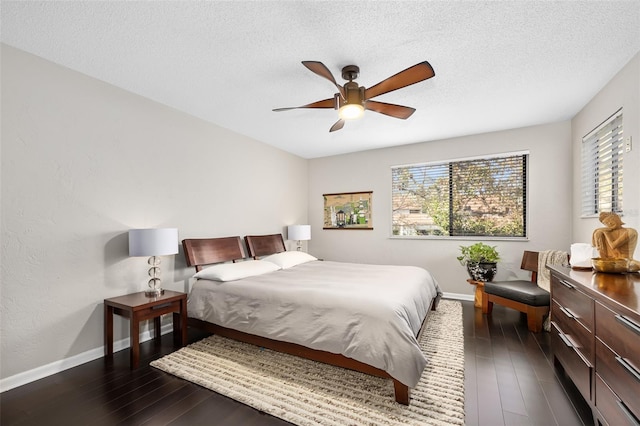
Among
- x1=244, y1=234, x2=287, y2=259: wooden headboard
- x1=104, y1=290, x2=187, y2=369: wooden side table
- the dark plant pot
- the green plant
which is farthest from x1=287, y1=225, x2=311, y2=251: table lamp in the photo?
the dark plant pot

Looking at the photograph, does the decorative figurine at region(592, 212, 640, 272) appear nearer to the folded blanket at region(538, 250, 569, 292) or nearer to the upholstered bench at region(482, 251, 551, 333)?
the upholstered bench at region(482, 251, 551, 333)

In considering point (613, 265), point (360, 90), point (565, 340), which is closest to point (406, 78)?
point (360, 90)

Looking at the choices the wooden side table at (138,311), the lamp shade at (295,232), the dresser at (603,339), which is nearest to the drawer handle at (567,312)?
the dresser at (603,339)

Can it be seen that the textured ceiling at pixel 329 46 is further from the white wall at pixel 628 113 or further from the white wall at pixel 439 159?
the white wall at pixel 439 159

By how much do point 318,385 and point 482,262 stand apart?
9.93 feet

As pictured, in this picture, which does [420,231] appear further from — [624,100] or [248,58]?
[248,58]

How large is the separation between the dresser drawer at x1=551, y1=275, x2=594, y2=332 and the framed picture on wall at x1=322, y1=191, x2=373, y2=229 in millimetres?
3180

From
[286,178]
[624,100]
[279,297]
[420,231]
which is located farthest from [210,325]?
[624,100]

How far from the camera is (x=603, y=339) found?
1.50 meters

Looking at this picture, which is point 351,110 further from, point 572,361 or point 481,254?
point 481,254

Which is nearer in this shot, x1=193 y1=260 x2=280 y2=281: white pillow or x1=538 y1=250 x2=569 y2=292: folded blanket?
x1=193 y1=260 x2=280 y2=281: white pillow

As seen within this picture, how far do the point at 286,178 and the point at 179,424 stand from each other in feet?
13.5

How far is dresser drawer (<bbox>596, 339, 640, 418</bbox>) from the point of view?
1.21 meters

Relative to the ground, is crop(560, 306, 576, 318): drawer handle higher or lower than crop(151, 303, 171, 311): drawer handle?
higher
